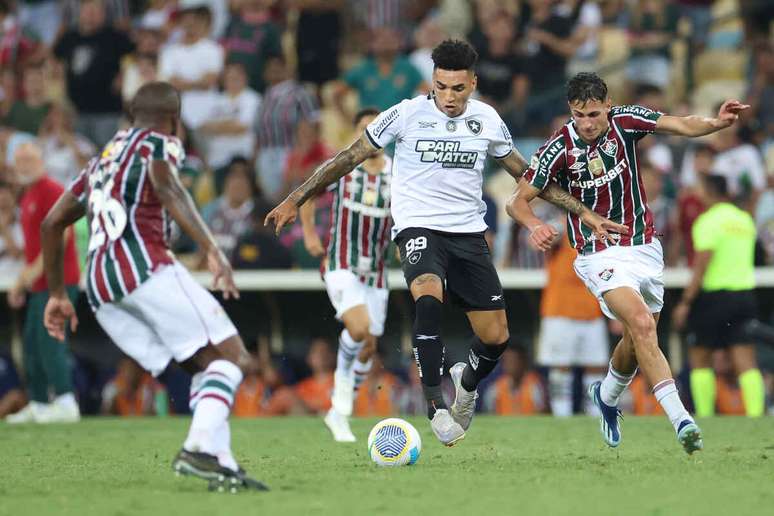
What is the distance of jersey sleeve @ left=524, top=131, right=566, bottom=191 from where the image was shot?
9.42m

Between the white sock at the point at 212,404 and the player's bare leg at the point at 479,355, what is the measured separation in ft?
8.15

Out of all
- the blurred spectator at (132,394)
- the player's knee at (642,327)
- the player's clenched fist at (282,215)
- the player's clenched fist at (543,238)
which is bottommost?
the blurred spectator at (132,394)

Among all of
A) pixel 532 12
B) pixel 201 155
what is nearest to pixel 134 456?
pixel 201 155

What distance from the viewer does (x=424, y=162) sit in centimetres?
949

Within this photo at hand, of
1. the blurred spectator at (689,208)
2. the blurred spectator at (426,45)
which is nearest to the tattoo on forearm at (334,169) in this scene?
the blurred spectator at (689,208)

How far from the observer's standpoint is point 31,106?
64.6 feet

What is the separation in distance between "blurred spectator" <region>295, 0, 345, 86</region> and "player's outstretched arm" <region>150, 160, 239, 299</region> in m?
12.3

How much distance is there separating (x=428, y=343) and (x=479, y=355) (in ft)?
2.22

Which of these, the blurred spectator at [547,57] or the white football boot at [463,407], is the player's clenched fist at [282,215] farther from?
the blurred spectator at [547,57]

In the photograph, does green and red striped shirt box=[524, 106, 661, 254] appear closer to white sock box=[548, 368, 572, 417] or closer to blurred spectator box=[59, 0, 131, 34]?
white sock box=[548, 368, 572, 417]

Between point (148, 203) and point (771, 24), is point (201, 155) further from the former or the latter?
point (148, 203)

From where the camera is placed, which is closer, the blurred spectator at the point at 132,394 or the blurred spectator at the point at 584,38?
the blurred spectator at the point at 132,394

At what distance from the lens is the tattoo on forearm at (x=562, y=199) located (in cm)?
942

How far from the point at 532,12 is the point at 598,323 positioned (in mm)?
5275
